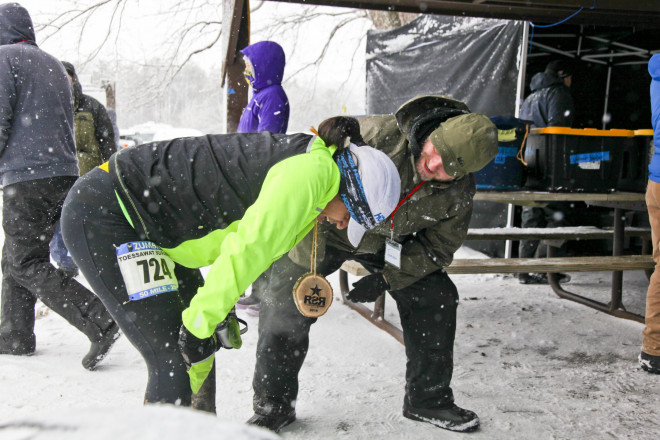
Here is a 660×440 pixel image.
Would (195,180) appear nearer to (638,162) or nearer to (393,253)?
(393,253)

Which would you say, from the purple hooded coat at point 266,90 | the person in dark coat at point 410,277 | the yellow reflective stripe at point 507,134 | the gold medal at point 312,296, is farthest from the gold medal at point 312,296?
the yellow reflective stripe at point 507,134

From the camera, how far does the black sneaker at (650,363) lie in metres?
3.36

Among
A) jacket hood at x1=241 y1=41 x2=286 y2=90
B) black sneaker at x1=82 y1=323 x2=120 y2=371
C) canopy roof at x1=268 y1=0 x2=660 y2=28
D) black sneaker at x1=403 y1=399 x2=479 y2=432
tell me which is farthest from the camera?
canopy roof at x1=268 y1=0 x2=660 y2=28

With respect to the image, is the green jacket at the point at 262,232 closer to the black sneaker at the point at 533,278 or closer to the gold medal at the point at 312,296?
the gold medal at the point at 312,296

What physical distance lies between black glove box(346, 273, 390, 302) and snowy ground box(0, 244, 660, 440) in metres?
0.59

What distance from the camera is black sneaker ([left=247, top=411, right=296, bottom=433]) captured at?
8.40 ft

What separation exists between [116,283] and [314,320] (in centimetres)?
108

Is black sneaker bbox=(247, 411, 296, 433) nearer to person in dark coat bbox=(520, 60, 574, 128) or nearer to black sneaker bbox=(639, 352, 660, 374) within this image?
black sneaker bbox=(639, 352, 660, 374)

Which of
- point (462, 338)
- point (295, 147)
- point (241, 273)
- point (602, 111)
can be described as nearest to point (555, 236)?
point (462, 338)

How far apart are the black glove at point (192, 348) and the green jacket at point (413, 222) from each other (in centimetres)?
76

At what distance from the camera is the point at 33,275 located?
10.5ft

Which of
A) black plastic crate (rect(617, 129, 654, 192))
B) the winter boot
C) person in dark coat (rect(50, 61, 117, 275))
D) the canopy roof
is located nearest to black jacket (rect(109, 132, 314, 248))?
the winter boot

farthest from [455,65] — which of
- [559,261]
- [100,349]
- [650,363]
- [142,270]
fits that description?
[142,270]

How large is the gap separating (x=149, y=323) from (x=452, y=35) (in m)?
6.13
